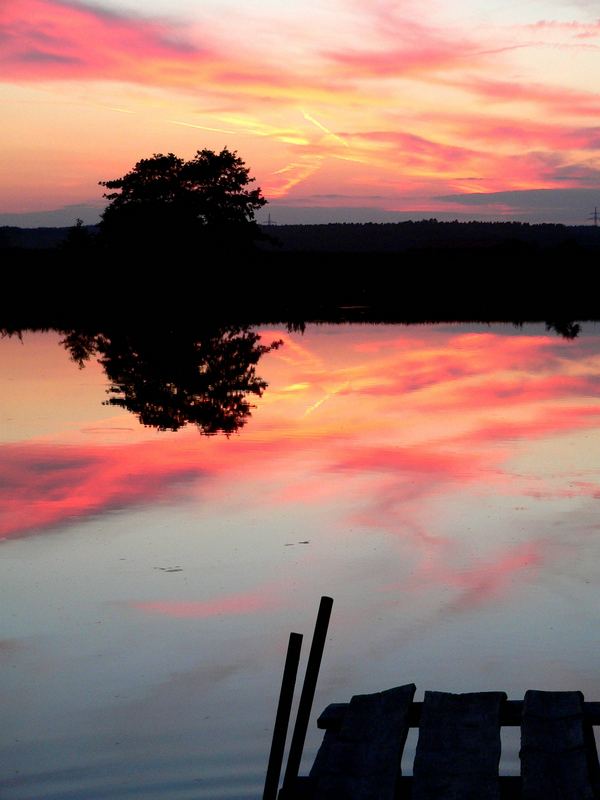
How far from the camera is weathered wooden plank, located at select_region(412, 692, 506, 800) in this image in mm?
5770

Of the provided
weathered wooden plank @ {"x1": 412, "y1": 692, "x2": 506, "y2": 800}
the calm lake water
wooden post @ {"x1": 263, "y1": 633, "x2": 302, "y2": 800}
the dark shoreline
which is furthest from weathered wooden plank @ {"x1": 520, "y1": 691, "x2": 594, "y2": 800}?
the dark shoreline

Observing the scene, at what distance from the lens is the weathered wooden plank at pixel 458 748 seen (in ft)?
18.9

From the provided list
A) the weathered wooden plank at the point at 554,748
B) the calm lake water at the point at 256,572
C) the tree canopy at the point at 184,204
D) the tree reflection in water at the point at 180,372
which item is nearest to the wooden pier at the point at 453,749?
the weathered wooden plank at the point at 554,748

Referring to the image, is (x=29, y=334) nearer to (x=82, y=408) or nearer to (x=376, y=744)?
(x=82, y=408)

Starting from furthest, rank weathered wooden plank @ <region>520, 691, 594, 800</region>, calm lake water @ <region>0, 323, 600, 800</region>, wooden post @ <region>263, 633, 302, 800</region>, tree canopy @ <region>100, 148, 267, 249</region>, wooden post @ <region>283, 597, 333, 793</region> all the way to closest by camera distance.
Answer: tree canopy @ <region>100, 148, 267, 249</region>, calm lake water @ <region>0, 323, 600, 800</region>, wooden post @ <region>283, 597, 333, 793</region>, wooden post @ <region>263, 633, 302, 800</region>, weathered wooden plank @ <region>520, 691, 594, 800</region>

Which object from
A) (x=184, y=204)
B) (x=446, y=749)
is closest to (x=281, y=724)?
(x=446, y=749)

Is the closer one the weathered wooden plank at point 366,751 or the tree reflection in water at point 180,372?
the weathered wooden plank at point 366,751

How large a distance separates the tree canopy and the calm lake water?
5437cm

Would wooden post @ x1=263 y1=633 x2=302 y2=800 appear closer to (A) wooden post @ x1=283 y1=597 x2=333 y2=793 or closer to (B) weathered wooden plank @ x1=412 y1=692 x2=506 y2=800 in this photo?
(A) wooden post @ x1=283 y1=597 x2=333 y2=793

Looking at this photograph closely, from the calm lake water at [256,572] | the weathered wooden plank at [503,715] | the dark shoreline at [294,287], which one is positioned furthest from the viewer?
the dark shoreline at [294,287]

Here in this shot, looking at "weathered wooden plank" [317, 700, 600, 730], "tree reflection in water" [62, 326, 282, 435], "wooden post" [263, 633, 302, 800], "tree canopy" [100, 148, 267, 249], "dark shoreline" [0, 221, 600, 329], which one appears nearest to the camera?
"wooden post" [263, 633, 302, 800]

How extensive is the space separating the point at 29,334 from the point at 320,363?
15.4 metres

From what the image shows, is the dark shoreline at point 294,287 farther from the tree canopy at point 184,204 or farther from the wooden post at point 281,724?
the wooden post at point 281,724

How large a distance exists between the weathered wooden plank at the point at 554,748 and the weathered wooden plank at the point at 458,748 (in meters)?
0.14
